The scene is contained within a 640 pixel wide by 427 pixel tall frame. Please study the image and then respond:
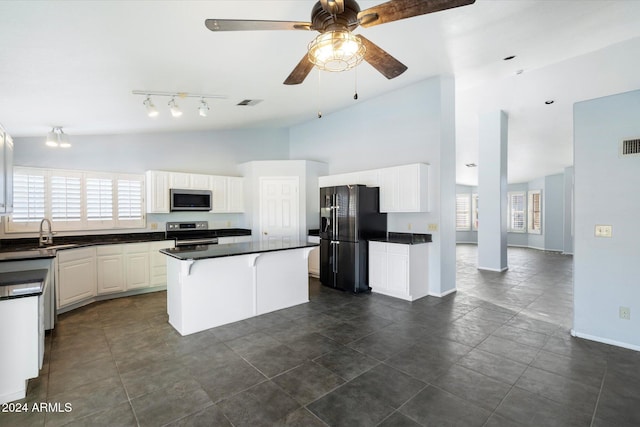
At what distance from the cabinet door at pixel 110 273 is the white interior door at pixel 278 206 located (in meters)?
2.52

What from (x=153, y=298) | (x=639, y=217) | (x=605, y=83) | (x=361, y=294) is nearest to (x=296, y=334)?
(x=361, y=294)

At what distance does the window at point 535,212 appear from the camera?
10108 mm

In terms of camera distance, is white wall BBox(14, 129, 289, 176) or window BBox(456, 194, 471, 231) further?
window BBox(456, 194, 471, 231)

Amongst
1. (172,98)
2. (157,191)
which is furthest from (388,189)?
(157,191)

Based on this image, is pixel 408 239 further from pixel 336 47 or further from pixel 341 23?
pixel 341 23

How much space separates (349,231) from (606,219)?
312 cm

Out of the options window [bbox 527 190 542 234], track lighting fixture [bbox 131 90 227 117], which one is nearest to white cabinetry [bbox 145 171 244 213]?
track lighting fixture [bbox 131 90 227 117]

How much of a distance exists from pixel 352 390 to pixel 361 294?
263cm

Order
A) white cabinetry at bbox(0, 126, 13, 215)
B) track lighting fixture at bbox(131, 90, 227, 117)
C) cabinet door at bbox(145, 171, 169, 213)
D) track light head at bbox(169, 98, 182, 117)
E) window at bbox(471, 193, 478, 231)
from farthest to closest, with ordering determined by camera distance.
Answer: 1. window at bbox(471, 193, 478, 231)
2. cabinet door at bbox(145, 171, 169, 213)
3. track light head at bbox(169, 98, 182, 117)
4. track lighting fixture at bbox(131, 90, 227, 117)
5. white cabinetry at bbox(0, 126, 13, 215)

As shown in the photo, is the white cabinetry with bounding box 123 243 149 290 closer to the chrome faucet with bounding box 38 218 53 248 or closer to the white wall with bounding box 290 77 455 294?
the chrome faucet with bounding box 38 218 53 248

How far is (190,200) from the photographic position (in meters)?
5.54

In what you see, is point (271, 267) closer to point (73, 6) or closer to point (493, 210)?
point (73, 6)

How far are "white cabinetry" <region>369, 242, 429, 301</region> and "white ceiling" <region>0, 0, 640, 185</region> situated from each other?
8.83ft

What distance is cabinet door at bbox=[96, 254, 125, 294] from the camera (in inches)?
176
